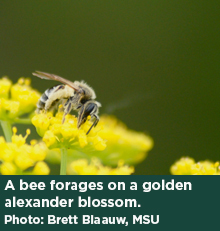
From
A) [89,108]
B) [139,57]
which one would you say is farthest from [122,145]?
[139,57]

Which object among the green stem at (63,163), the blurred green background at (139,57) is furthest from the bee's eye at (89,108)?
the blurred green background at (139,57)

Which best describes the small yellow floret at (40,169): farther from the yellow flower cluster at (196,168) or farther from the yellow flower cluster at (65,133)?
Result: the yellow flower cluster at (196,168)

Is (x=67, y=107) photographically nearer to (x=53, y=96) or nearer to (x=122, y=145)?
(x=53, y=96)

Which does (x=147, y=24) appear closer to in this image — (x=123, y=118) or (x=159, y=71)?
(x=159, y=71)

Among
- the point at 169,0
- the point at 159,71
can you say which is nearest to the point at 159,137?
the point at 159,71

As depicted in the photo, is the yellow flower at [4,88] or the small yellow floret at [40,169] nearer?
the small yellow floret at [40,169]

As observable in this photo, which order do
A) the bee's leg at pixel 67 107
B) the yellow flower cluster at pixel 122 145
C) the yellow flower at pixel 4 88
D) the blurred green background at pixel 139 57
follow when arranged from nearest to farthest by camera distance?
the bee's leg at pixel 67 107
the yellow flower at pixel 4 88
the yellow flower cluster at pixel 122 145
the blurred green background at pixel 139 57
